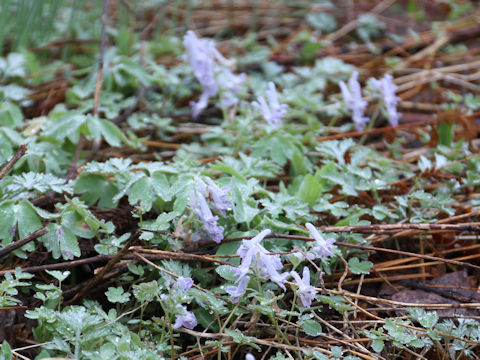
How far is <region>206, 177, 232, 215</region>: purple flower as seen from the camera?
1.78 metres

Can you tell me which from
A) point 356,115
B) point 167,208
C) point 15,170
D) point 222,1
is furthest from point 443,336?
point 222,1

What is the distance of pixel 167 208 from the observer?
201 centimetres

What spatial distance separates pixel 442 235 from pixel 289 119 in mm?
1276

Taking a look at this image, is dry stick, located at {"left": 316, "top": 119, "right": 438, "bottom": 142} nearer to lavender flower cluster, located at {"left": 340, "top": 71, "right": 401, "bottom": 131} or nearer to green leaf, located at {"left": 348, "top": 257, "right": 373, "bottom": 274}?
lavender flower cluster, located at {"left": 340, "top": 71, "right": 401, "bottom": 131}

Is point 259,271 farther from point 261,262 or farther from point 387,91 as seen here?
point 387,91

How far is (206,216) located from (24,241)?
648 mm

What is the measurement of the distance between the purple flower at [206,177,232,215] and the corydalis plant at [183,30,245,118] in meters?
1.03

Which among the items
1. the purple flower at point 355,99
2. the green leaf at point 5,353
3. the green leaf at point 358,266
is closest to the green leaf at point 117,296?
the green leaf at point 5,353

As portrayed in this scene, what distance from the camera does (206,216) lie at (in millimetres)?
1708

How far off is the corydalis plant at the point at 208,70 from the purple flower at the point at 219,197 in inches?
40.4

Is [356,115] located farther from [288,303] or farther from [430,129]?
[288,303]

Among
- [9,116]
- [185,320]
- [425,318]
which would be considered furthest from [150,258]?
[9,116]

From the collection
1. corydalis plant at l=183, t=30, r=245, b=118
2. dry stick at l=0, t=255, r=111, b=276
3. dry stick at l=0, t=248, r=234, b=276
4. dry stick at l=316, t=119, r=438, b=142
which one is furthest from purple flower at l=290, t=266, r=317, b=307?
corydalis plant at l=183, t=30, r=245, b=118

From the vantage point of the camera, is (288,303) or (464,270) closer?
(288,303)
